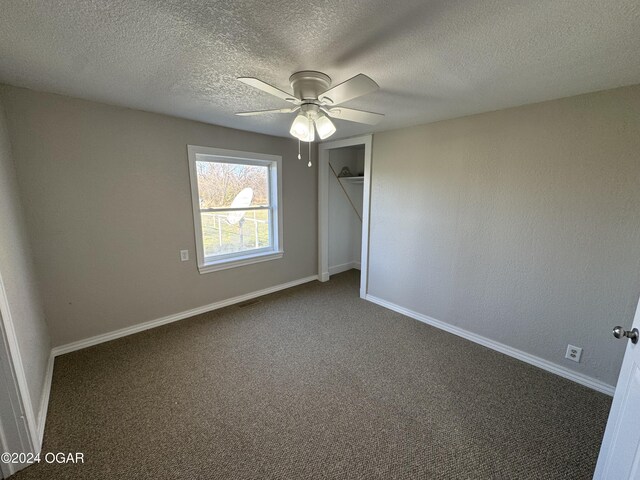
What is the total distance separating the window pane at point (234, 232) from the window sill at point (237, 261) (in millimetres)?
143

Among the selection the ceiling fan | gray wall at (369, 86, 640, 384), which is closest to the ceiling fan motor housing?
the ceiling fan

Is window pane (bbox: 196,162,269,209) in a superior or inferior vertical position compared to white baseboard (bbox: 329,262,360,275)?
superior

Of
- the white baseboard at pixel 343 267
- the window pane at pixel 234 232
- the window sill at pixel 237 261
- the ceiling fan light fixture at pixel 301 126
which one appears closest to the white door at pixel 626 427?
the ceiling fan light fixture at pixel 301 126

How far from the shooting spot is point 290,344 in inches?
96.0

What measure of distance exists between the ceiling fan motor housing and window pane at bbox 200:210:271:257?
6.44 ft

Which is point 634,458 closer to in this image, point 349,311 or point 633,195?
point 633,195

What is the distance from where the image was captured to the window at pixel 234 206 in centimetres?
292

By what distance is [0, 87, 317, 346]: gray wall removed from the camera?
2.00 meters

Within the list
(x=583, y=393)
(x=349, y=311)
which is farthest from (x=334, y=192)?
(x=583, y=393)

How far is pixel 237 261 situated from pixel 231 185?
3.12ft

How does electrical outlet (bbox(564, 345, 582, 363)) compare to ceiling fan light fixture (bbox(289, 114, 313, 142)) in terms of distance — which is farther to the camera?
electrical outlet (bbox(564, 345, 582, 363))

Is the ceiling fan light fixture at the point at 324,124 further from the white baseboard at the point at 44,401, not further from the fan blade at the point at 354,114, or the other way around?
the white baseboard at the point at 44,401

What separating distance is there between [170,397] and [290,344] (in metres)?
1.01

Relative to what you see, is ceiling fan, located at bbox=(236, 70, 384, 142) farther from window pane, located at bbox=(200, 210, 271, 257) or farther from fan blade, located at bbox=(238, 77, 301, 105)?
window pane, located at bbox=(200, 210, 271, 257)
